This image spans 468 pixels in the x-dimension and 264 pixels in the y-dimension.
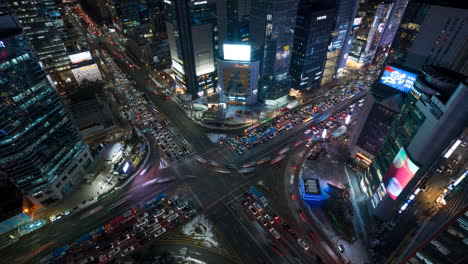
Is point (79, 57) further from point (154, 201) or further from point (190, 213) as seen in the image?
point (190, 213)

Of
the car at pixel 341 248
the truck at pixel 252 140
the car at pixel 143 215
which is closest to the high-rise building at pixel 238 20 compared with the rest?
the truck at pixel 252 140

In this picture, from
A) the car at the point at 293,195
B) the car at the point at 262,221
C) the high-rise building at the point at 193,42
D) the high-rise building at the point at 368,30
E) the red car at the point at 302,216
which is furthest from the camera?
the high-rise building at the point at 368,30

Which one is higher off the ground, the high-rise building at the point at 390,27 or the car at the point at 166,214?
the high-rise building at the point at 390,27

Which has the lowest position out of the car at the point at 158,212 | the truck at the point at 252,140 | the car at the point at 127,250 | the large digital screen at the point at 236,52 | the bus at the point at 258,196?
the car at the point at 127,250

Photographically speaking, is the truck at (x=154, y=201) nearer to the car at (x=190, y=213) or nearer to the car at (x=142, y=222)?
the car at (x=142, y=222)

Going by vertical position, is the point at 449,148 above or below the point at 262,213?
above

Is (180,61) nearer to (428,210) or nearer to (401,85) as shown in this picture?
(401,85)

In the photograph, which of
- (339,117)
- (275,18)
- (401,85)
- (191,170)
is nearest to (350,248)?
(401,85)
